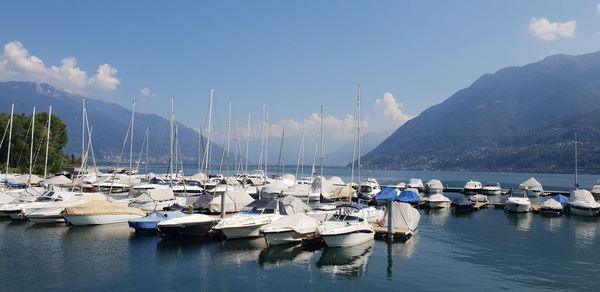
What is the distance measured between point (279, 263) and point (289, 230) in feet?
14.5

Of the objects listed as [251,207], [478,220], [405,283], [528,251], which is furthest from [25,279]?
[478,220]

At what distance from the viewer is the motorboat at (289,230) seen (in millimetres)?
32062

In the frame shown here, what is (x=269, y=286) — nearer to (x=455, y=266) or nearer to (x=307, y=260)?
(x=307, y=260)

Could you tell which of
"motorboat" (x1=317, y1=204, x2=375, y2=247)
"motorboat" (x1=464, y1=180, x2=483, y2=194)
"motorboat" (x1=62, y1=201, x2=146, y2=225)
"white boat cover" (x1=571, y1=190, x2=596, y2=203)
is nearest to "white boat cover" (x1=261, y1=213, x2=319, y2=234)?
"motorboat" (x1=317, y1=204, x2=375, y2=247)

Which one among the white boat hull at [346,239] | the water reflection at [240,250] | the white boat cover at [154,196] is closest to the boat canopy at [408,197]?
the white boat hull at [346,239]

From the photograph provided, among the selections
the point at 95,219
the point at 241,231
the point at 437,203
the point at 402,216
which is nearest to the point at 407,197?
the point at 437,203

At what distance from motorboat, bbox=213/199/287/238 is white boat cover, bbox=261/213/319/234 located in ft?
3.23

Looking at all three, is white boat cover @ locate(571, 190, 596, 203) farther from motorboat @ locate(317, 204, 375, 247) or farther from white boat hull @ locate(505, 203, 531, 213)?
motorboat @ locate(317, 204, 375, 247)

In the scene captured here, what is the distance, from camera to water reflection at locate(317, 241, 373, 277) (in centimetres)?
2683

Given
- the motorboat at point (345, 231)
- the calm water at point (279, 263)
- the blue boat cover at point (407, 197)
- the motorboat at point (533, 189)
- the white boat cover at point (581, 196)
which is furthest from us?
the motorboat at point (533, 189)

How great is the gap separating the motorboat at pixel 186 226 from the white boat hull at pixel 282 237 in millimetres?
6204

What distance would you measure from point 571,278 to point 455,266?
21.4ft

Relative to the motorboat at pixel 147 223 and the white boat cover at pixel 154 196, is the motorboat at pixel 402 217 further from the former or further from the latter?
the white boat cover at pixel 154 196

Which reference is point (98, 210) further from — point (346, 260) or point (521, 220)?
point (521, 220)
